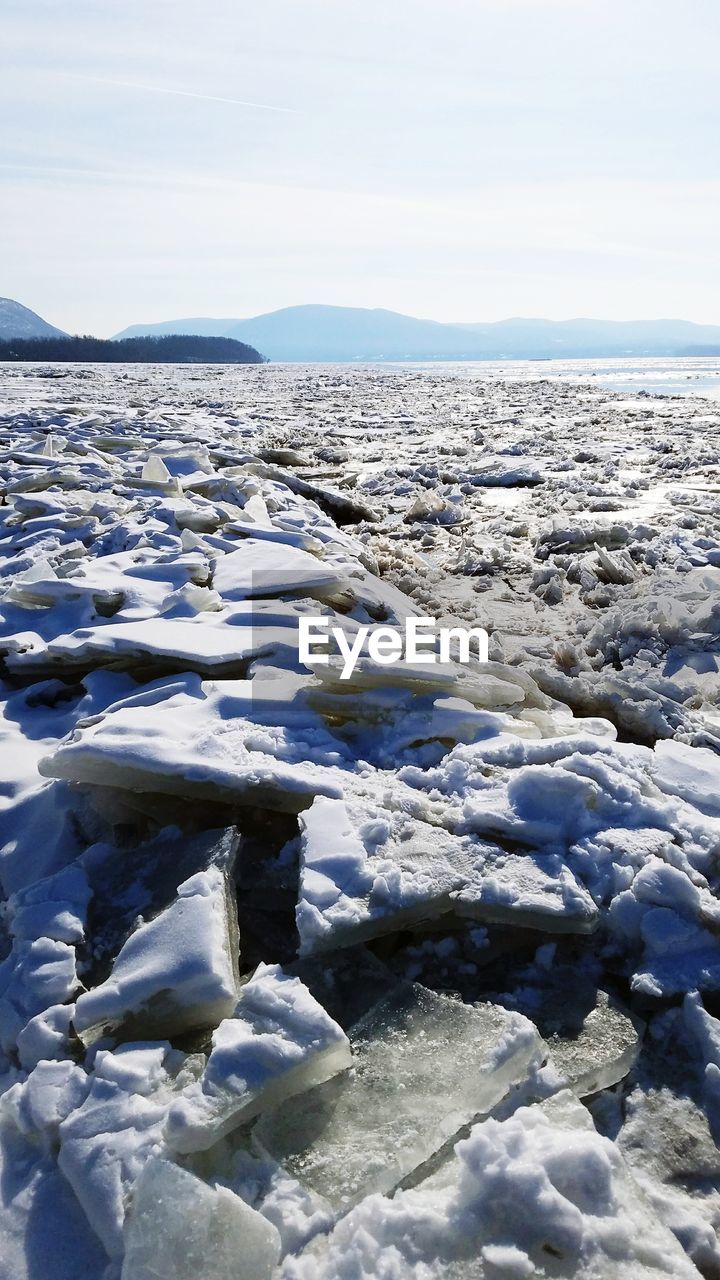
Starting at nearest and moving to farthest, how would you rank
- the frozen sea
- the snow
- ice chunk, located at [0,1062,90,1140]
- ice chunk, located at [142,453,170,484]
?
1. the snow
2. ice chunk, located at [0,1062,90,1140]
3. ice chunk, located at [142,453,170,484]
4. the frozen sea

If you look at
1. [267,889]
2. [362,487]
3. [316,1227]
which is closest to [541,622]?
[267,889]

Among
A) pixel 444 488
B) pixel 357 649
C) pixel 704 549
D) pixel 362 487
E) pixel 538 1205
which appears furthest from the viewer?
pixel 362 487

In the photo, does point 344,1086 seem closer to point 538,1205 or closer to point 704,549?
point 538,1205

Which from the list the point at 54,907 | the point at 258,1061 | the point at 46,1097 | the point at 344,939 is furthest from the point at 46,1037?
the point at 344,939

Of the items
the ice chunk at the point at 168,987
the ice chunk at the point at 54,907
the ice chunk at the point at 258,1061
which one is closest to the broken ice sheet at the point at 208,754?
the ice chunk at the point at 54,907

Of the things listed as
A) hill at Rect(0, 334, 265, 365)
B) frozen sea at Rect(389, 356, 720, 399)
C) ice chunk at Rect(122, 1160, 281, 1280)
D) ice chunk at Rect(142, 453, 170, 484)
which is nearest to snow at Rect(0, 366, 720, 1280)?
ice chunk at Rect(122, 1160, 281, 1280)

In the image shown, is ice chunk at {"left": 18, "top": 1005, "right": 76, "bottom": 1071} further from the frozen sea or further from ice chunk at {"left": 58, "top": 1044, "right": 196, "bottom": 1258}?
the frozen sea

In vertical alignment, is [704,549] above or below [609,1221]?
above
